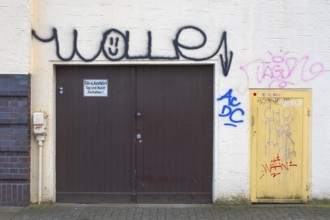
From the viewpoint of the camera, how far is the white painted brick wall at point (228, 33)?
6609 millimetres

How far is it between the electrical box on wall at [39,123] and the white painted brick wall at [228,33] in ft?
0.74

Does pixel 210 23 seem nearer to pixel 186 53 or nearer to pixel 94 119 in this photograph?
pixel 186 53

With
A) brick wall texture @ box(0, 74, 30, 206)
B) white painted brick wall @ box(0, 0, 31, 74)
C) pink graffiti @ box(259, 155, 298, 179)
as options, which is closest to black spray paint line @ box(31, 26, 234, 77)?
white painted brick wall @ box(0, 0, 31, 74)

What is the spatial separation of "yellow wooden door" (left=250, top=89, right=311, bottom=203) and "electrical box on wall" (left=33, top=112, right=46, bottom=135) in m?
3.11

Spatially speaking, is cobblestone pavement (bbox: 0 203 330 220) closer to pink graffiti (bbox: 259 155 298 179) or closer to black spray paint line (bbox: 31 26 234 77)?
pink graffiti (bbox: 259 155 298 179)

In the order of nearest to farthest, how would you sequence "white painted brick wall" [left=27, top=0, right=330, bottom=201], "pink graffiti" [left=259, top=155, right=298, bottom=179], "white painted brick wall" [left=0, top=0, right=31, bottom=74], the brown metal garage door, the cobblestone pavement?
the cobblestone pavement, "white painted brick wall" [left=0, top=0, right=31, bottom=74], "white painted brick wall" [left=27, top=0, right=330, bottom=201], "pink graffiti" [left=259, top=155, right=298, bottom=179], the brown metal garage door

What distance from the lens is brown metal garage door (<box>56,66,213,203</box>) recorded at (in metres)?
6.82

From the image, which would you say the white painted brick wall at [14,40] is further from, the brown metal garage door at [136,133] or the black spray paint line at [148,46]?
the brown metal garage door at [136,133]

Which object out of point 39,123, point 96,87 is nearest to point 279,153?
point 96,87

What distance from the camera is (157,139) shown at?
269 inches

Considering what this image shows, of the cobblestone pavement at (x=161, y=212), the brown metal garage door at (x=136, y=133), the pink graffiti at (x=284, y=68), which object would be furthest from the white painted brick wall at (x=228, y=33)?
the cobblestone pavement at (x=161, y=212)

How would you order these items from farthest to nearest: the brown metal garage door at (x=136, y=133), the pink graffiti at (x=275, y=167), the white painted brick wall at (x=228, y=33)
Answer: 1. the brown metal garage door at (x=136, y=133)
2. the pink graffiti at (x=275, y=167)
3. the white painted brick wall at (x=228, y=33)

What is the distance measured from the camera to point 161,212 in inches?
251

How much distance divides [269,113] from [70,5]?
339 centimetres
